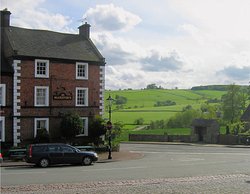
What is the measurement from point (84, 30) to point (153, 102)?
8198 cm

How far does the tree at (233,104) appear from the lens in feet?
286

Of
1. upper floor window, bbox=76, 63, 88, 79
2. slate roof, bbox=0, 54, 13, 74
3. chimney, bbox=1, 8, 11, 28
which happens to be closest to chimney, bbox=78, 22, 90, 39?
upper floor window, bbox=76, 63, 88, 79

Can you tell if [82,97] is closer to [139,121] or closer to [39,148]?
[39,148]

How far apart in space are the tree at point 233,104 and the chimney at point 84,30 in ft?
157

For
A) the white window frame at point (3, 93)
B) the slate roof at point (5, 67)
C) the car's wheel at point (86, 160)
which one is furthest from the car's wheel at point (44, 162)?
the slate roof at point (5, 67)

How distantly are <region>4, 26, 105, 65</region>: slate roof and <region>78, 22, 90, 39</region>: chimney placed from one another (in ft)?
1.45

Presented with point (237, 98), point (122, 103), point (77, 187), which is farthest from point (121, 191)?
point (122, 103)

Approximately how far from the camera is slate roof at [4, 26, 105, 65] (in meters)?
40.2

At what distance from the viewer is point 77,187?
18.2 metres

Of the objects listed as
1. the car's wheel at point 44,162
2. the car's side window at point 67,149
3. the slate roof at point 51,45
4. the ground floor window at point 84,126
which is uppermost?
the slate roof at point 51,45

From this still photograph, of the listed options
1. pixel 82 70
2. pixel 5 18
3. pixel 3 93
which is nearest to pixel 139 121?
pixel 82 70

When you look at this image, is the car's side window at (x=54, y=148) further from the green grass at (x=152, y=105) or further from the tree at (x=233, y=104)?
Result: the tree at (x=233, y=104)

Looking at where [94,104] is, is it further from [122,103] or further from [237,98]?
[122,103]

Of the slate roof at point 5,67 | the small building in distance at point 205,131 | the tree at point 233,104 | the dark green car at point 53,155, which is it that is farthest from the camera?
the tree at point 233,104
